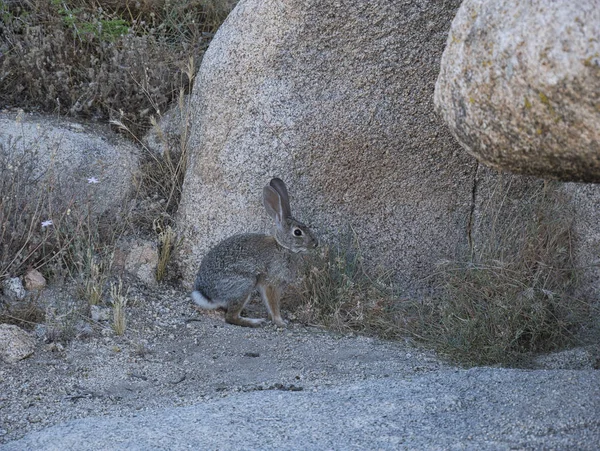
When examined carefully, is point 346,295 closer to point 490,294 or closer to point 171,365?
point 490,294

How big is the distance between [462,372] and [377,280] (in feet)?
5.61

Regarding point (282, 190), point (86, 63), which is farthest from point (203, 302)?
point (86, 63)

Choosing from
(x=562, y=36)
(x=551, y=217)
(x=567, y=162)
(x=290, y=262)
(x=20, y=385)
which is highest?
(x=562, y=36)

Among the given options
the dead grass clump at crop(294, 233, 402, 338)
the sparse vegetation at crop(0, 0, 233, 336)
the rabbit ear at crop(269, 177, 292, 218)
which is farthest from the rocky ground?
the rabbit ear at crop(269, 177, 292, 218)

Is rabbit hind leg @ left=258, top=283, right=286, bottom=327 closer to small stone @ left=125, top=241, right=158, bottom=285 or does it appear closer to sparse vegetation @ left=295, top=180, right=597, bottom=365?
Answer: sparse vegetation @ left=295, top=180, right=597, bottom=365

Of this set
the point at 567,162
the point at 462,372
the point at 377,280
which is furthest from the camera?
the point at 377,280

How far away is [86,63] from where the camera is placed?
8156 mm

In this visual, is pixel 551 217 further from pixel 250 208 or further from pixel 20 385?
pixel 20 385

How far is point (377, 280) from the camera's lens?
650 centimetres

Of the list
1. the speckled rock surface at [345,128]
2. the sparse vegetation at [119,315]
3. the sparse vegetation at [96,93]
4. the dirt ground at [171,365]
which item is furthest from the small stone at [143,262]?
the sparse vegetation at [119,315]

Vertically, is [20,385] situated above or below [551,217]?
below

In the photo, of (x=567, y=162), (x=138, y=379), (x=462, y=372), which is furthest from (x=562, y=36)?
(x=138, y=379)

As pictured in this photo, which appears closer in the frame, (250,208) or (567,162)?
(567,162)

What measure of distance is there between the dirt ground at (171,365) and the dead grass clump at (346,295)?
0.13 metres
